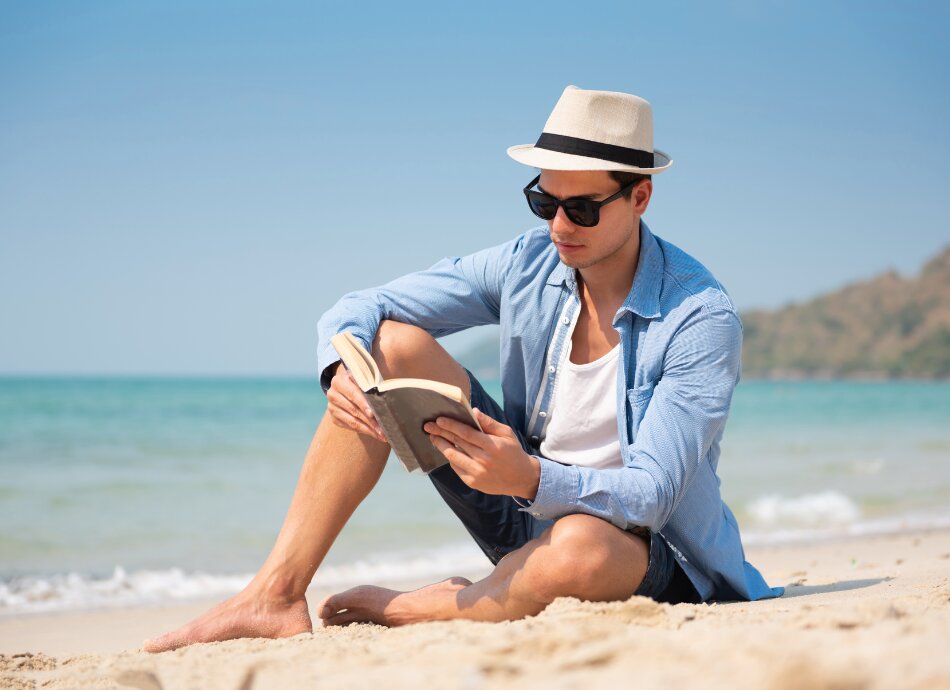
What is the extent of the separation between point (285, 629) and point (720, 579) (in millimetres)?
1381

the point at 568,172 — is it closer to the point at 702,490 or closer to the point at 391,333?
the point at 391,333

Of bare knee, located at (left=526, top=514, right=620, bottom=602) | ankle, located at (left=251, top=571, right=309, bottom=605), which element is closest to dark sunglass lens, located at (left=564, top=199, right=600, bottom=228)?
bare knee, located at (left=526, top=514, right=620, bottom=602)

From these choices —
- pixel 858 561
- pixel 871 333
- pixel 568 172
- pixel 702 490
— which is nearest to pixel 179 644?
pixel 702 490

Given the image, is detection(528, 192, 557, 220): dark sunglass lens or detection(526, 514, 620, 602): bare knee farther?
detection(528, 192, 557, 220): dark sunglass lens

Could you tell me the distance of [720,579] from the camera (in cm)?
291

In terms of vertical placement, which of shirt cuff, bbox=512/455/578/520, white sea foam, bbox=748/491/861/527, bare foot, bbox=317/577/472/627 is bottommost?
white sea foam, bbox=748/491/861/527

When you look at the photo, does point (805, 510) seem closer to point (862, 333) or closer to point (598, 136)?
point (598, 136)

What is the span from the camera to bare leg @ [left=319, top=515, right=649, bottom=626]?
2.42 m

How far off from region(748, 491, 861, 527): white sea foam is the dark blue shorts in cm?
530

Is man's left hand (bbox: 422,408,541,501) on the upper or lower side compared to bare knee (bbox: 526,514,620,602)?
upper

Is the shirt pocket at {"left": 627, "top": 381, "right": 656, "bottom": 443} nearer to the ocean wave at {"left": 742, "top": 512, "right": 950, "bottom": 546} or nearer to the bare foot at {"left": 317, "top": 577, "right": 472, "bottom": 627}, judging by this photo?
the bare foot at {"left": 317, "top": 577, "right": 472, "bottom": 627}

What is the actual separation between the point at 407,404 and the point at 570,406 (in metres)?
0.78

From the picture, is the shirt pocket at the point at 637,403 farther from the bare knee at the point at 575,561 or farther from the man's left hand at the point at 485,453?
the man's left hand at the point at 485,453

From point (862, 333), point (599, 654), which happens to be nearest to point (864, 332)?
point (862, 333)
